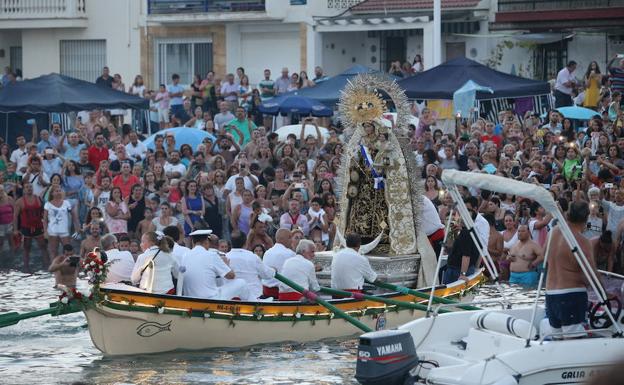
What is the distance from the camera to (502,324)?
12.9 meters

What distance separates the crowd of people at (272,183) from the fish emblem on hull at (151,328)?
2.07 metres

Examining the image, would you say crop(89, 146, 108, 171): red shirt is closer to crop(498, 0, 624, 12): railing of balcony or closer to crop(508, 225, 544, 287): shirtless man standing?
crop(508, 225, 544, 287): shirtless man standing

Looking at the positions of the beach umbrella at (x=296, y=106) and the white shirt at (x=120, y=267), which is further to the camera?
the beach umbrella at (x=296, y=106)

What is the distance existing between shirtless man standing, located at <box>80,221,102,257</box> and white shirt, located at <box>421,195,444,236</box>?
557 centimetres

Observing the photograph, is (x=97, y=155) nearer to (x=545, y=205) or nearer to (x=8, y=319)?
(x=8, y=319)

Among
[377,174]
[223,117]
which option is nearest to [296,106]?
[223,117]

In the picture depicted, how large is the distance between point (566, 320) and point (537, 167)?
1111cm

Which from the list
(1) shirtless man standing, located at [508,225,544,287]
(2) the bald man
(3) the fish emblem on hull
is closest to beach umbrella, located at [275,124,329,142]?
(1) shirtless man standing, located at [508,225,544,287]

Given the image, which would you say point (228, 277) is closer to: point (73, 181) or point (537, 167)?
point (537, 167)

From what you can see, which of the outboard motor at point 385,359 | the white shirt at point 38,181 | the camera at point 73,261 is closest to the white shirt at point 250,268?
the camera at point 73,261

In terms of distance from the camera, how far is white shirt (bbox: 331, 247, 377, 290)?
17.9 m

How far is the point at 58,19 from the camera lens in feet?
148

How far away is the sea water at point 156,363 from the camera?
15305 mm

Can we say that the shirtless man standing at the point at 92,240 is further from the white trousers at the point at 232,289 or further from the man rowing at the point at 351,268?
the man rowing at the point at 351,268
